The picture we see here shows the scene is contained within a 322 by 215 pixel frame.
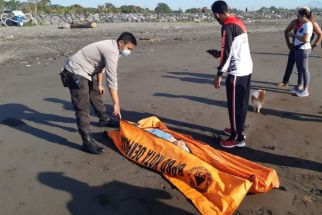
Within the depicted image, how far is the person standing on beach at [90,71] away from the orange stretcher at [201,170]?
0.47 metres

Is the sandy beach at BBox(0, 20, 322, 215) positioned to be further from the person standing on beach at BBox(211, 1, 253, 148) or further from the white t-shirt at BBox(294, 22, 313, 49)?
the white t-shirt at BBox(294, 22, 313, 49)

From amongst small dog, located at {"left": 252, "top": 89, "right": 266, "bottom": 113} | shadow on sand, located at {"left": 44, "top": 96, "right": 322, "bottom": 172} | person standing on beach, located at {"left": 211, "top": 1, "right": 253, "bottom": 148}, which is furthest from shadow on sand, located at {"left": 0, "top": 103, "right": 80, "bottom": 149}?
small dog, located at {"left": 252, "top": 89, "right": 266, "bottom": 113}

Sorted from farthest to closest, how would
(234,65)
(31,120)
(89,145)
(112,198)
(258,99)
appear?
(258,99) < (31,120) < (89,145) < (234,65) < (112,198)

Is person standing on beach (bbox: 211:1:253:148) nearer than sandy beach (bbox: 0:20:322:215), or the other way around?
sandy beach (bbox: 0:20:322:215)

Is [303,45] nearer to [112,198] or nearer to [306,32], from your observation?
[306,32]

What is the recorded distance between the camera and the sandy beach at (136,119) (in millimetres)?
4105

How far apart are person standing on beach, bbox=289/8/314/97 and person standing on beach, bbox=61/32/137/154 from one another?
4.21 metres

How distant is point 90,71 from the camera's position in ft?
17.3

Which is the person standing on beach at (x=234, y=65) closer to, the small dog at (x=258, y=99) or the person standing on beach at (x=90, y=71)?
the person standing on beach at (x=90, y=71)

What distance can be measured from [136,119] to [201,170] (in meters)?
2.97

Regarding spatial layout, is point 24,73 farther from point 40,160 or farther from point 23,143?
point 40,160

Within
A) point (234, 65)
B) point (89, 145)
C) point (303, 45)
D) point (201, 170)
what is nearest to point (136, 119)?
point (89, 145)

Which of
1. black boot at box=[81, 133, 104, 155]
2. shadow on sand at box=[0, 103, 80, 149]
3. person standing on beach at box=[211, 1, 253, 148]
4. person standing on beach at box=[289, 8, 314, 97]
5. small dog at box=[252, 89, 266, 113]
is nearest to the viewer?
person standing on beach at box=[211, 1, 253, 148]

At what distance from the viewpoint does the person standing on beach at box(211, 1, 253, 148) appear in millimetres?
4922
